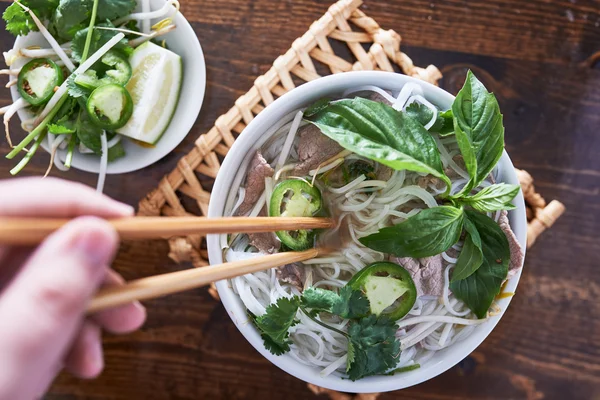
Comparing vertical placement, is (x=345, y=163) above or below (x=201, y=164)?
above

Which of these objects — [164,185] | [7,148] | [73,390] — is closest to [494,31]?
[164,185]

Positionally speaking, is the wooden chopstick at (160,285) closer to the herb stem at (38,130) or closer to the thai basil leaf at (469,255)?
the thai basil leaf at (469,255)

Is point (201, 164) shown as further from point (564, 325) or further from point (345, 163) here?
point (564, 325)

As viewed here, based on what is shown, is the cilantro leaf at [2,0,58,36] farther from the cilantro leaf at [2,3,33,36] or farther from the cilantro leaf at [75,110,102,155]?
the cilantro leaf at [75,110,102,155]

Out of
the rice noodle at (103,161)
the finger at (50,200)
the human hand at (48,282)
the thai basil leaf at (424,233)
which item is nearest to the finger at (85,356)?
the human hand at (48,282)

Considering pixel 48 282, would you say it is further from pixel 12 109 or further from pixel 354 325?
pixel 12 109

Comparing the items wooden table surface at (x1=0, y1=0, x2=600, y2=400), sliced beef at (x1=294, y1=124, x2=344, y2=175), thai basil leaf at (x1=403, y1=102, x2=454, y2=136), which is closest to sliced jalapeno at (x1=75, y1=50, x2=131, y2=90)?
wooden table surface at (x1=0, y1=0, x2=600, y2=400)
